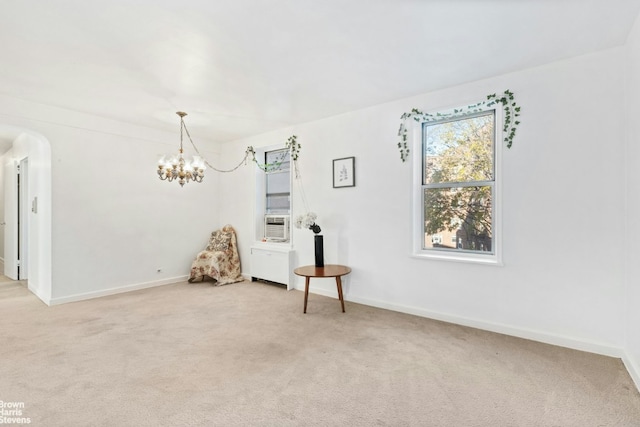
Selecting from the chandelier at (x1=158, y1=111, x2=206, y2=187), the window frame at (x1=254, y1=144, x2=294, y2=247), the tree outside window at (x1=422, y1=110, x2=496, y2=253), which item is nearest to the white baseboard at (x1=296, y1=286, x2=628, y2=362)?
the tree outside window at (x1=422, y1=110, x2=496, y2=253)

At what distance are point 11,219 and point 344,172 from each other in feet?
19.6

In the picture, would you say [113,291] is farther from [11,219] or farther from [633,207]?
[633,207]

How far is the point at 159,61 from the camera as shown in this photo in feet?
8.95

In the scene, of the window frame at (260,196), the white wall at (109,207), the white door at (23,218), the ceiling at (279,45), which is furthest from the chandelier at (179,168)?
the white door at (23,218)

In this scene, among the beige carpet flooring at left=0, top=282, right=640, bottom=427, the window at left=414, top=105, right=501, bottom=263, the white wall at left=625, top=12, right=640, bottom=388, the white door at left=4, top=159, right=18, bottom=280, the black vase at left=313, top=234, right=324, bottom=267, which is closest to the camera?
the beige carpet flooring at left=0, top=282, right=640, bottom=427

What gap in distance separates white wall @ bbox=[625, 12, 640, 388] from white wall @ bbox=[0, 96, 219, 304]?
539 centimetres

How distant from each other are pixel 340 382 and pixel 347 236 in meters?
2.12

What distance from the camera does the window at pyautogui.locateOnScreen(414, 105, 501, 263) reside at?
10.6ft

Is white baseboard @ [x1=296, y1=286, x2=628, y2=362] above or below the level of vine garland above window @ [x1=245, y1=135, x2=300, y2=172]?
below

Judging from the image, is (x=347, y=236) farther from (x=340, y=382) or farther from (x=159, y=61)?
(x=159, y=61)

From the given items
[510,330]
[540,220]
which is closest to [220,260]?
[510,330]

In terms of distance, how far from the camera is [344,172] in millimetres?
4133

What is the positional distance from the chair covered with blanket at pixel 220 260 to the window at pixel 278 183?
2.80 feet

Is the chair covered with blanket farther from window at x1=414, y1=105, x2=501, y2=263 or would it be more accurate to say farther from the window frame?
window at x1=414, y1=105, x2=501, y2=263
